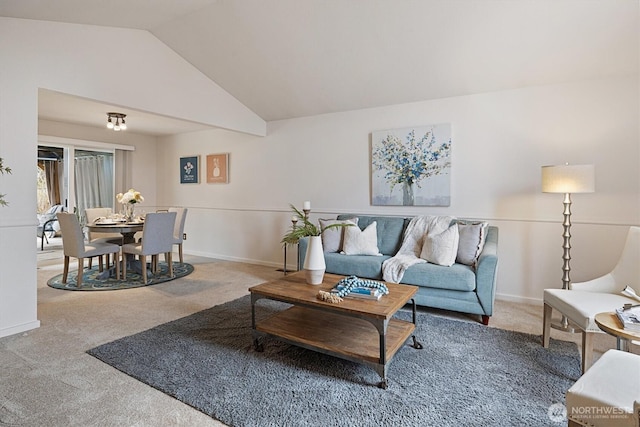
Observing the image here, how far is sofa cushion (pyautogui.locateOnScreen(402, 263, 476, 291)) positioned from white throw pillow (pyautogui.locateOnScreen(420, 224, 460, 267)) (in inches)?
2.8

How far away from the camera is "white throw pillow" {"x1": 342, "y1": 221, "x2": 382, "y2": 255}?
3.85 metres

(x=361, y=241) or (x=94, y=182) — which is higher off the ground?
(x=94, y=182)

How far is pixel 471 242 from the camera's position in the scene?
3.31 m

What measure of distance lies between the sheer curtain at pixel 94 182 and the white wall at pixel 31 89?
12.2 ft

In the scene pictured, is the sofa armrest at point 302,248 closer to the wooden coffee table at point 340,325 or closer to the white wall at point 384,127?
the white wall at point 384,127

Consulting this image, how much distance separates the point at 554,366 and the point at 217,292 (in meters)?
3.29

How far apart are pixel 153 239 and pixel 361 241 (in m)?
2.73

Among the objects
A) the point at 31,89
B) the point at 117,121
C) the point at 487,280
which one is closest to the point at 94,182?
the point at 117,121

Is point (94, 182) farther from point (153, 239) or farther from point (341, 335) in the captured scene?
point (341, 335)

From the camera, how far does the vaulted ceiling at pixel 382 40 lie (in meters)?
2.75

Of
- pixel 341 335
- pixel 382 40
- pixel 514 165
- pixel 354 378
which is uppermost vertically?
pixel 382 40

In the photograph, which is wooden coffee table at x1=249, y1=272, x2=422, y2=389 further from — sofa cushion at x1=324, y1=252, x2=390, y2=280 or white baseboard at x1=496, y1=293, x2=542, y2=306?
white baseboard at x1=496, y1=293, x2=542, y2=306

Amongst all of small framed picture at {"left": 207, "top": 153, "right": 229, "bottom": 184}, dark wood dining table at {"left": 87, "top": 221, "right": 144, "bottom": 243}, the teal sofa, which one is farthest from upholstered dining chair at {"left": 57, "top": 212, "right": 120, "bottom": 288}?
the teal sofa

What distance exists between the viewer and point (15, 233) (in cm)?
276
